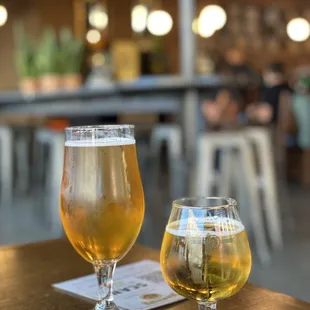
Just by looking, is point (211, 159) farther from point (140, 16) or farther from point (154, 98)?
point (140, 16)

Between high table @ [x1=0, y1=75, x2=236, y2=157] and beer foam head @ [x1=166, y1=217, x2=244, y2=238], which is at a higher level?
high table @ [x1=0, y1=75, x2=236, y2=157]

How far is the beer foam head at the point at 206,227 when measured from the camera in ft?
1.96

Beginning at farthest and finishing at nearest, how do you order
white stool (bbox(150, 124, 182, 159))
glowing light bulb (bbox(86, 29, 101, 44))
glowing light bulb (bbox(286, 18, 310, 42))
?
glowing light bulb (bbox(286, 18, 310, 42)) → glowing light bulb (bbox(86, 29, 101, 44)) → white stool (bbox(150, 124, 182, 159))

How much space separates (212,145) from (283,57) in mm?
6289

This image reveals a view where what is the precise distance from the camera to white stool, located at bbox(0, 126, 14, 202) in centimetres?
515

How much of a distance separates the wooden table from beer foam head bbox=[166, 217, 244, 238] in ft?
0.38

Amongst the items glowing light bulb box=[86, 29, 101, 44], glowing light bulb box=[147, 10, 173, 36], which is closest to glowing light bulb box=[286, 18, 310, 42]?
glowing light bulb box=[147, 10, 173, 36]

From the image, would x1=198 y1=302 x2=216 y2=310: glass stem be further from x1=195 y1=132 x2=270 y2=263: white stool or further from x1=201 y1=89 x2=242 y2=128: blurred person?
x1=201 y1=89 x2=242 y2=128: blurred person

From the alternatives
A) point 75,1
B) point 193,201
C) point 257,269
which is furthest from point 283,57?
point 193,201

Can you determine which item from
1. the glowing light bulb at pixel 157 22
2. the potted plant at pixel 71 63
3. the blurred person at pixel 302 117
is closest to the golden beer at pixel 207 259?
the potted plant at pixel 71 63

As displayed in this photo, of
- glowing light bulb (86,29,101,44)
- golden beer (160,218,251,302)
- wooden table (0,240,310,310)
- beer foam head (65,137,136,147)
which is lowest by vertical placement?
wooden table (0,240,310,310)

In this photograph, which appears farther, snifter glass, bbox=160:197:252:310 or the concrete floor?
the concrete floor

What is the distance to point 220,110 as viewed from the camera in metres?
3.60

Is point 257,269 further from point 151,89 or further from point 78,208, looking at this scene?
point 78,208
